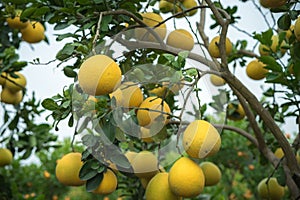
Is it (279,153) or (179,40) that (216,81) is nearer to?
(279,153)

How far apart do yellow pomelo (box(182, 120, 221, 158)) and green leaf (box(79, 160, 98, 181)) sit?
0.30 metres

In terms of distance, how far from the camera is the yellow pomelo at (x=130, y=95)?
121 cm

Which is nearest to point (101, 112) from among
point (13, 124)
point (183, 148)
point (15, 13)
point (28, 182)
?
point (183, 148)

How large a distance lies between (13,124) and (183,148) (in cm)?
152

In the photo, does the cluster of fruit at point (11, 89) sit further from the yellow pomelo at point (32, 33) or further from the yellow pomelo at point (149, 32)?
the yellow pomelo at point (149, 32)

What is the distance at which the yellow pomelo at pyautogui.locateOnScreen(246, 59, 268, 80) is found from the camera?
6.24ft

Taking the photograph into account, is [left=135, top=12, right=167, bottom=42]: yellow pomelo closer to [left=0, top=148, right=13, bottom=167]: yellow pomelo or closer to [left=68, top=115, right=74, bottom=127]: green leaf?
[left=68, top=115, right=74, bottom=127]: green leaf

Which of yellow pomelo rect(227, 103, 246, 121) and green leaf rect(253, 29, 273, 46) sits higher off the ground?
green leaf rect(253, 29, 273, 46)

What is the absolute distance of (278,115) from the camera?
6.84ft

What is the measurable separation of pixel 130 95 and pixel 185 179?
26 centimetres

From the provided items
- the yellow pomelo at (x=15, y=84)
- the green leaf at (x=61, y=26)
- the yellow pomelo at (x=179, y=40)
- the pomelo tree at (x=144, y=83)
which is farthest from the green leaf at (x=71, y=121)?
the yellow pomelo at (x=15, y=84)

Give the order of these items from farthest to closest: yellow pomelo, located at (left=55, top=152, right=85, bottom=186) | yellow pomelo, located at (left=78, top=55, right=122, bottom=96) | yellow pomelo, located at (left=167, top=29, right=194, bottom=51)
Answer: yellow pomelo, located at (left=167, top=29, right=194, bottom=51) → yellow pomelo, located at (left=55, top=152, right=85, bottom=186) → yellow pomelo, located at (left=78, top=55, right=122, bottom=96)

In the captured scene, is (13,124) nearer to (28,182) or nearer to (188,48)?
(188,48)

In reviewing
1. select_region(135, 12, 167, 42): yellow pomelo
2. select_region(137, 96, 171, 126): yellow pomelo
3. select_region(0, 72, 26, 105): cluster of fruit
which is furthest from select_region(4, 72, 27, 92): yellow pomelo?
select_region(137, 96, 171, 126): yellow pomelo
